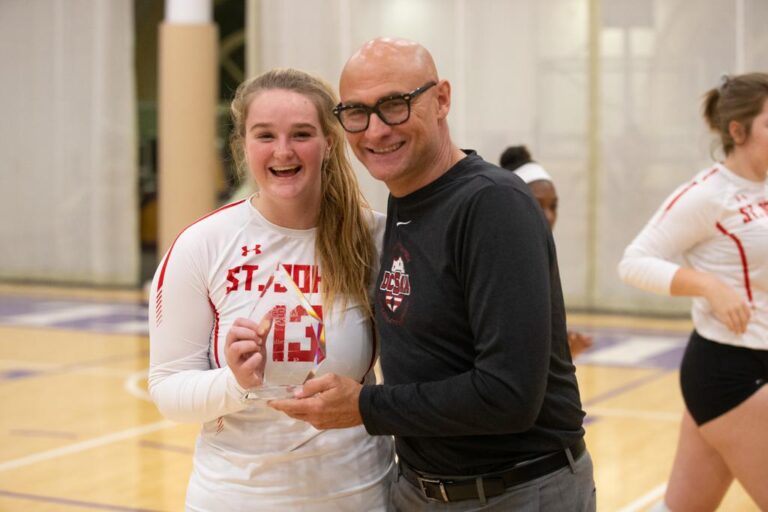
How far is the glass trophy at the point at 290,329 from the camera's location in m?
2.38

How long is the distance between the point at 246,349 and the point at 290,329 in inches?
8.6

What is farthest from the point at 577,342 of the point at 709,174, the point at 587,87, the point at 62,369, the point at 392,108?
the point at 587,87

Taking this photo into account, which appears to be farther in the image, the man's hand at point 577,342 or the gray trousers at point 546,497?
the man's hand at point 577,342

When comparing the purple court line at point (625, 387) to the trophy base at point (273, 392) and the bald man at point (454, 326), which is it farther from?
the trophy base at point (273, 392)

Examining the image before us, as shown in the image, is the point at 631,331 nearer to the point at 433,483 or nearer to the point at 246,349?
the point at 433,483

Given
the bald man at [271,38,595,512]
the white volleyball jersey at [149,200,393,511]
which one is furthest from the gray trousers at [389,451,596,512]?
the white volleyball jersey at [149,200,393,511]

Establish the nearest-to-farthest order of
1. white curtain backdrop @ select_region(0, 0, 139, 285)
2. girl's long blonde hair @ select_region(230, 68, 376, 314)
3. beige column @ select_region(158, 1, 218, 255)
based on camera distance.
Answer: girl's long blonde hair @ select_region(230, 68, 376, 314) → beige column @ select_region(158, 1, 218, 255) → white curtain backdrop @ select_region(0, 0, 139, 285)

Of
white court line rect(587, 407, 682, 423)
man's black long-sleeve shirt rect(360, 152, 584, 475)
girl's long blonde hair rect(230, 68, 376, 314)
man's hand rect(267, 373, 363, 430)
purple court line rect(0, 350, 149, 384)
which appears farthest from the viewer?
purple court line rect(0, 350, 149, 384)

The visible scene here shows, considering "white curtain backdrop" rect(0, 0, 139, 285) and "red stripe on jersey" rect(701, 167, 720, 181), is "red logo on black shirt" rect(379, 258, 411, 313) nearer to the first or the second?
"red stripe on jersey" rect(701, 167, 720, 181)

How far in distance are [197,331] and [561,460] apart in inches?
32.8

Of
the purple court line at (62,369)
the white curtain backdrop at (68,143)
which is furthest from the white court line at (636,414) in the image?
the white curtain backdrop at (68,143)

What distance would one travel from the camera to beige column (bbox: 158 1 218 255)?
41.0 ft

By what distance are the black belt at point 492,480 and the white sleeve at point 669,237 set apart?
1569mm

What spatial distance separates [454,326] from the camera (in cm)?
217
